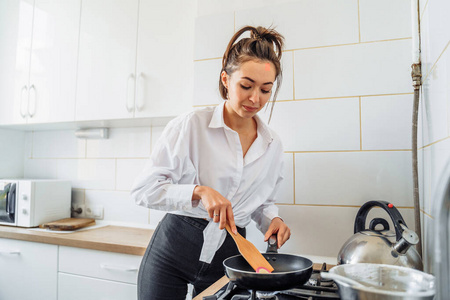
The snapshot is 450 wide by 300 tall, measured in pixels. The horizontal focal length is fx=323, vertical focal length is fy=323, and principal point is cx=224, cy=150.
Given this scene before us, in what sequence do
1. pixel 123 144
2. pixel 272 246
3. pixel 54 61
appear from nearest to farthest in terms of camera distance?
pixel 272 246 → pixel 54 61 → pixel 123 144

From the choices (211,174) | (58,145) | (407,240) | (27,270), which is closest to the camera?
(407,240)

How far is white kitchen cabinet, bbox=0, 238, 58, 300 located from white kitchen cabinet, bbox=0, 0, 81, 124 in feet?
2.30

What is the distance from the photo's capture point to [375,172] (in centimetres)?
121

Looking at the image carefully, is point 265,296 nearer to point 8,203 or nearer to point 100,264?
point 100,264

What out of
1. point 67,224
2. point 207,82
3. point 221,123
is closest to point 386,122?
point 221,123

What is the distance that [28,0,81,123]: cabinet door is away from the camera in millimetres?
1831

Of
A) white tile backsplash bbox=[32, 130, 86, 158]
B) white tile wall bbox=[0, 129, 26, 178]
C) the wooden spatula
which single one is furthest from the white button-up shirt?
white tile wall bbox=[0, 129, 26, 178]

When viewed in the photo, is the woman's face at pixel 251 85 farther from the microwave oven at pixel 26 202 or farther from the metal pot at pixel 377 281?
the microwave oven at pixel 26 202

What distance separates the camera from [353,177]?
4.06 feet

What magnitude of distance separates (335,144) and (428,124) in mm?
369

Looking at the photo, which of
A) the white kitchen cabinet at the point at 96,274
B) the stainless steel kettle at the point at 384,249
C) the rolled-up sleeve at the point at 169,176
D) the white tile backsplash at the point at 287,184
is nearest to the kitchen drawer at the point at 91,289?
the white kitchen cabinet at the point at 96,274

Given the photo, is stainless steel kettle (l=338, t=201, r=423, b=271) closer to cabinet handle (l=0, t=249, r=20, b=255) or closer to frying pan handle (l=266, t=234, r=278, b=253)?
frying pan handle (l=266, t=234, r=278, b=253)

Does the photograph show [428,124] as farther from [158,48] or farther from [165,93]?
[158,48]

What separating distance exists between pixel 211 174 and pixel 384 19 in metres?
0.89
